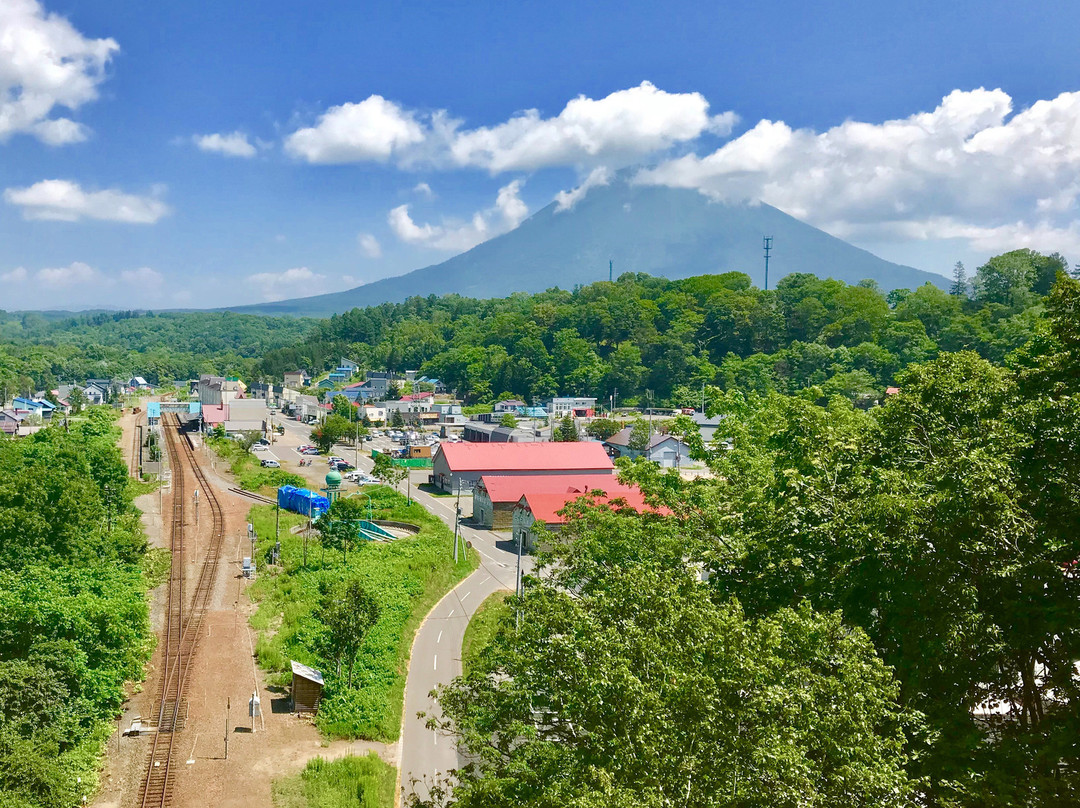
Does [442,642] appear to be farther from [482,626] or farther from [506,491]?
[506,491]

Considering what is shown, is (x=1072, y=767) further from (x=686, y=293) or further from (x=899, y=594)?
(x=686, y=293)

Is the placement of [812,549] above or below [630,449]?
above

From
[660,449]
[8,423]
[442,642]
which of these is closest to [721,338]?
[660,449]

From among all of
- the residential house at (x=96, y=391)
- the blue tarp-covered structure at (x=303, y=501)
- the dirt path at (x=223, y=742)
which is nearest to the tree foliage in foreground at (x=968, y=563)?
the dirt path at (x=223, y=742)

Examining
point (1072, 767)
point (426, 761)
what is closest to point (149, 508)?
point (426, 761)

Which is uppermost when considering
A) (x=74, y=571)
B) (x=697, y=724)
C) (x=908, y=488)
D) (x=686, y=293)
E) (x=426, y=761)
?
(x=686, y=293)
